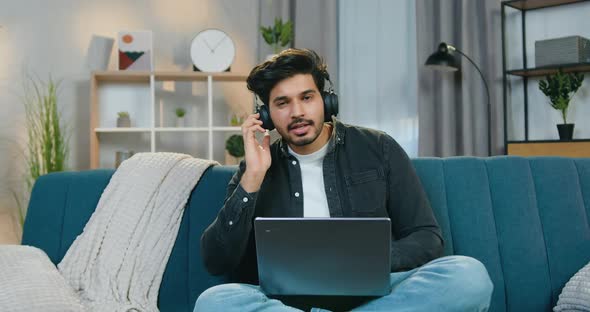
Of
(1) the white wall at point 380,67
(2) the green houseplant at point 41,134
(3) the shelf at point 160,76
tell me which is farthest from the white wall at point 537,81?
(2) the green houseplant at point 41,134

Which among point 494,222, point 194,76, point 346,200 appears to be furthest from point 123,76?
point 494,222

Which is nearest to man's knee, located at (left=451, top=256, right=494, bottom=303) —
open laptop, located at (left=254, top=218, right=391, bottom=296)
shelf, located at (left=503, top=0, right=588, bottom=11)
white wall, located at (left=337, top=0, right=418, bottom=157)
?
open laptop, located at (left=254, top=218, right=391, bottom=296)

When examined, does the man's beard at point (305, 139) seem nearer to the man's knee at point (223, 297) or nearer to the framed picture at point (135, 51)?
the man's knee at point (223, 297)

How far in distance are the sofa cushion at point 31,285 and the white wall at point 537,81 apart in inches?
107

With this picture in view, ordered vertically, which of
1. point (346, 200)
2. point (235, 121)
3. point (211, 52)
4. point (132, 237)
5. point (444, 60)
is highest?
point (211, 52)

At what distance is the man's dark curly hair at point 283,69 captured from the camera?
2047mm

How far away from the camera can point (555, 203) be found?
2027 millimetres

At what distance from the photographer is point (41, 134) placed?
4422mm

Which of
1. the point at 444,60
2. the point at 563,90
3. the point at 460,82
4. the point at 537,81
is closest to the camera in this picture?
the point at 563,90

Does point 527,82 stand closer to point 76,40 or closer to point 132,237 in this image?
point 132,237

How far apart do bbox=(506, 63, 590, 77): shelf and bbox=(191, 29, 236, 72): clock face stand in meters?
1.71

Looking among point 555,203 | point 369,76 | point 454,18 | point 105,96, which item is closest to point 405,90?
point 369,76

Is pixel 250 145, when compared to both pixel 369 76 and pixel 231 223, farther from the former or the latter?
pixel 369 76

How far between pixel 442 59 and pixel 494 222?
179 cm
